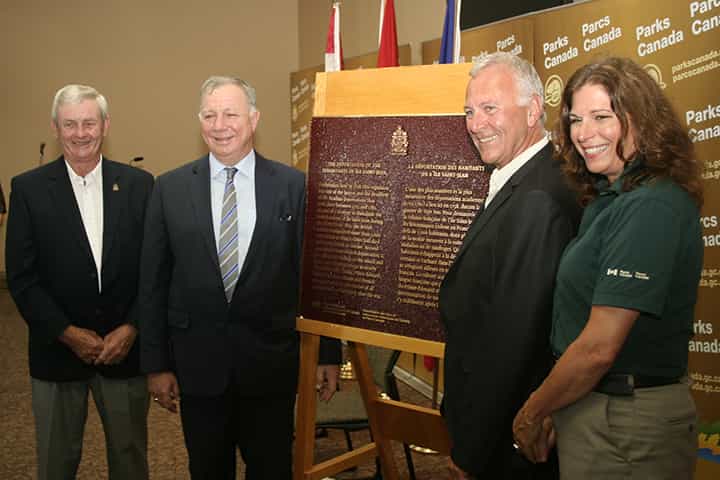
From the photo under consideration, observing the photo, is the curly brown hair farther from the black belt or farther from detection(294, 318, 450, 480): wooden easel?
detection(294, 318, 450, 480): wooden easel

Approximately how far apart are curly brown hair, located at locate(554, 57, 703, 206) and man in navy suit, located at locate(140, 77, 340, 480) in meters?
1.31

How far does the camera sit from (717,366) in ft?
10.3

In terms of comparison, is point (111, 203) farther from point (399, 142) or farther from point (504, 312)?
point (504, 312)

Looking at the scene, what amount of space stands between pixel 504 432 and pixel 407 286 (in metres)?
0.76

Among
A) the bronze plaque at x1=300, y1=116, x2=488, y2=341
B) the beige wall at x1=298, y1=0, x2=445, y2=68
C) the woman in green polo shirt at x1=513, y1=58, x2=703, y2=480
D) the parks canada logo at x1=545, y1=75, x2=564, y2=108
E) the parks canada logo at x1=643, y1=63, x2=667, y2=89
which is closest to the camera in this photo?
the woman in green polo shirt at x1=513, y1=58, x2=703, y2=480

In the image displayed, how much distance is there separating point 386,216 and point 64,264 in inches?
49.2

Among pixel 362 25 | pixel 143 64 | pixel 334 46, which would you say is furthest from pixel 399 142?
pixel 143 64

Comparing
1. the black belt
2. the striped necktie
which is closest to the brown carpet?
the striped necktie

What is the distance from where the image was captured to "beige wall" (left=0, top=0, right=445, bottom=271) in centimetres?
1013

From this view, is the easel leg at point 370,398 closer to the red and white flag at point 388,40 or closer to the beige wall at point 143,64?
the red and white flag at point 388,40

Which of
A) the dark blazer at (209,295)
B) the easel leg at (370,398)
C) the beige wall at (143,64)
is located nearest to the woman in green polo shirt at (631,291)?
the dark blazer at (209,295)

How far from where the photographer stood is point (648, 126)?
1711 millimetres

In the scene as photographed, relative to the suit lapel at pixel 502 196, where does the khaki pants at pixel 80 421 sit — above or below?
below

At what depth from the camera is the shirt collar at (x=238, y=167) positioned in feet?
8.73
